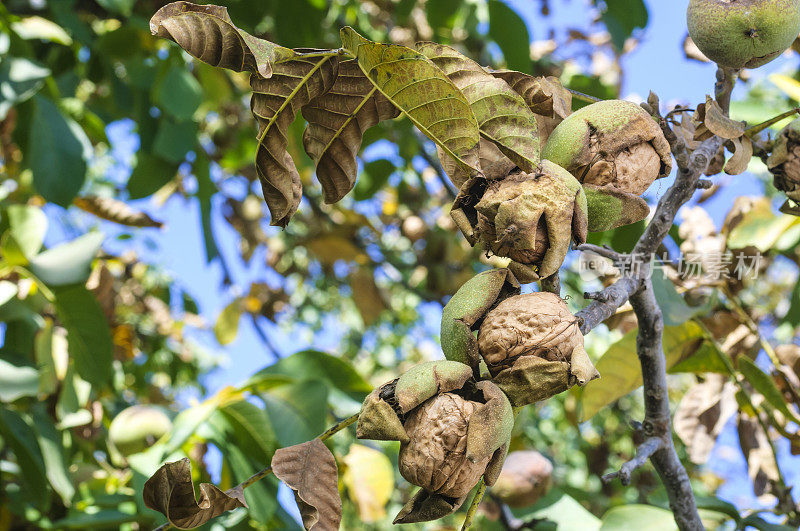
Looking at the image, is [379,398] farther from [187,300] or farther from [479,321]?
[187,300]

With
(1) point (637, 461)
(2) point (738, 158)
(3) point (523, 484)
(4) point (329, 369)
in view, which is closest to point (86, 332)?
(4) point (329, 369)

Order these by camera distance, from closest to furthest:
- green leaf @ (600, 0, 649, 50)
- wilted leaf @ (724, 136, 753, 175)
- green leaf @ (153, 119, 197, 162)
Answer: wilted leaf @ (724, 136, 753, 175)
green leaf @ (600, 0, 649, 50)
green leaf @ (153, 119, 197, 162)

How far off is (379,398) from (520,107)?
0.38 metres

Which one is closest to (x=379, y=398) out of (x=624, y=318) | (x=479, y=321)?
(x=479, y=321)

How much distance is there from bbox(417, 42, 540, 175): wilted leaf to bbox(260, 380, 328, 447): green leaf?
0.94 m

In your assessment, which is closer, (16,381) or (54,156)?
(16,381)

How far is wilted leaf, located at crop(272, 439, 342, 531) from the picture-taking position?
795mm

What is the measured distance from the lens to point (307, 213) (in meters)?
4.79

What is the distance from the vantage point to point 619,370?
1526 mm

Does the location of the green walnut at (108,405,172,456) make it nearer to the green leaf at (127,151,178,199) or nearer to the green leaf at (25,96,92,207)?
the green leaf at (25,96,92,207)

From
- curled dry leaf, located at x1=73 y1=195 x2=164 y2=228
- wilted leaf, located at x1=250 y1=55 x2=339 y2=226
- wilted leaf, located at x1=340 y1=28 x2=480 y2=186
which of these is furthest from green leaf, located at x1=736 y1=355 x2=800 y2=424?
curled dry leaf, located at x1=73 y1=195 x2=164 y2=228

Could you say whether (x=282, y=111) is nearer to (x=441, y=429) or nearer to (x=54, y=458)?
(x=441, y=429)

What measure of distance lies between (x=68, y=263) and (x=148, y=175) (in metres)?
0.83

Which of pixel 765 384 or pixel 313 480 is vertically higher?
pixel 313 480
